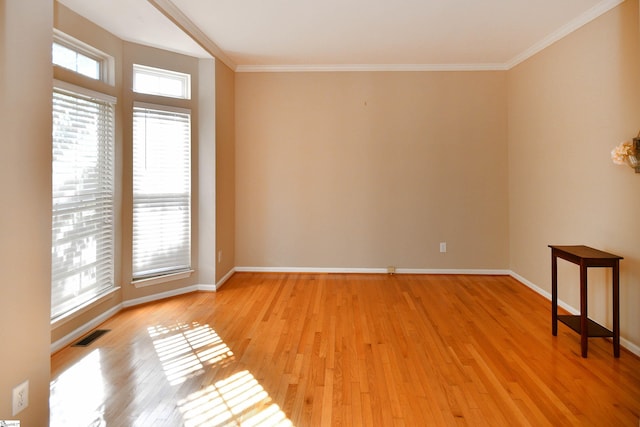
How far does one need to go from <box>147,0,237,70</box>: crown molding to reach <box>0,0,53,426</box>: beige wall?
1.43m

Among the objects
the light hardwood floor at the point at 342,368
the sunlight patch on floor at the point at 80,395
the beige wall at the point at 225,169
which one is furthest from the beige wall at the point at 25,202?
the beige wall at the point at 225,169

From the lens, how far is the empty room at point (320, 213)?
6.80 ft

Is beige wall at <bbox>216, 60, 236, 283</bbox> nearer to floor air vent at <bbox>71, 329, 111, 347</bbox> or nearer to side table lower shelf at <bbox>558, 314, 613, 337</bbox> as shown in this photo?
floor air vent at <bbox>71, 329, 111, 347</bbox>

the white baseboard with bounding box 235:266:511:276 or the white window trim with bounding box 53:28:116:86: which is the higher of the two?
the white window trim with bounding box 53:28:116:86

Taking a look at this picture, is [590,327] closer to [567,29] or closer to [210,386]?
[567,29]

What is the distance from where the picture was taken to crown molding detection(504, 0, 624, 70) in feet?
10.2

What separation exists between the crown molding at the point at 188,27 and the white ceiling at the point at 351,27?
0.01 m

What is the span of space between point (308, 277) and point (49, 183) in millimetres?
3461

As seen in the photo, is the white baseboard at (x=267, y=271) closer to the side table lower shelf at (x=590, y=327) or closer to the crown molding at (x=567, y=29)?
the side table lower shelf at (x=590, y=327)

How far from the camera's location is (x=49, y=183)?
191 cm

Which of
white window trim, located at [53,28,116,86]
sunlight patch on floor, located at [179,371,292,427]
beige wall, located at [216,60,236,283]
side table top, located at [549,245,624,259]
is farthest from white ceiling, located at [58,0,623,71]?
sunlight patch on floor, located at [179,371,292,427]

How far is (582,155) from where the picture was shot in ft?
11.2

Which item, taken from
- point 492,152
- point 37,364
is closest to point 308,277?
point 492,152

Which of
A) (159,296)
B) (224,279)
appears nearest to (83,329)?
(159,296)
